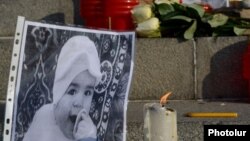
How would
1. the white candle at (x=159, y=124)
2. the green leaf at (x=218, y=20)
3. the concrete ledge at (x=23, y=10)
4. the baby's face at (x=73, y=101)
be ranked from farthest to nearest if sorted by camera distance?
the concrete ledge at (x=23, y=10) → the green leaf at (x=218, y=20) → the baby's face at (x=73, y=101) → the white candle at (x=159, y=124)

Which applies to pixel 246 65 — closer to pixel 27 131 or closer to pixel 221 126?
pixel 221 126

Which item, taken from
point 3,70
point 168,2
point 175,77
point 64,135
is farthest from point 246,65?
point 64,135

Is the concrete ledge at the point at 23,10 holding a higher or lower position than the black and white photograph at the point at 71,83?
higher

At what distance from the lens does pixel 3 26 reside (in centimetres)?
655

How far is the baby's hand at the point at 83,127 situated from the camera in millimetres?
3449

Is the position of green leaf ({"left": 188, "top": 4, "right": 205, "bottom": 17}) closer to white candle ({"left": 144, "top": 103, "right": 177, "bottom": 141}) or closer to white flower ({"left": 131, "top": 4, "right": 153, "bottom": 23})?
white flower ({"left": 131, "top": 4, "right": 153, "bottom": 23})

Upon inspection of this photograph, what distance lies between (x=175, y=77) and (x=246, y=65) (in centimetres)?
67

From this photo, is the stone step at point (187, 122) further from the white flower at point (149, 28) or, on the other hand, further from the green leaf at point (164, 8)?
the green leaf at point (164, 8)

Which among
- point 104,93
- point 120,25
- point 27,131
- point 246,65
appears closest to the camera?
point 27,131

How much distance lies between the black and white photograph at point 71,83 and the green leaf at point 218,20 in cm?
212
